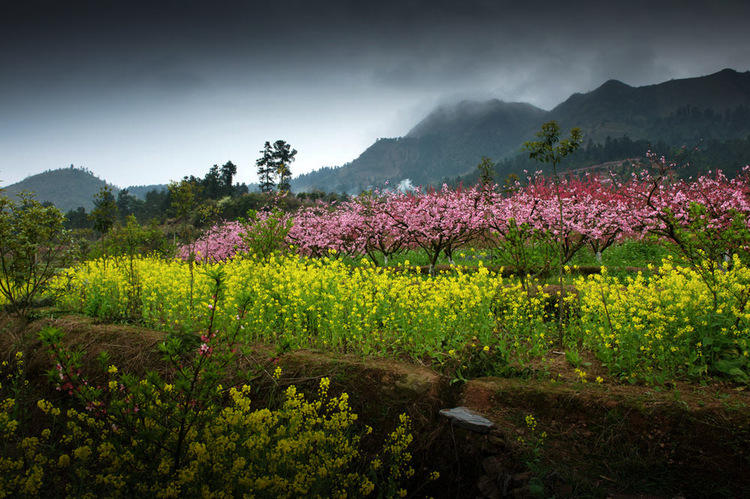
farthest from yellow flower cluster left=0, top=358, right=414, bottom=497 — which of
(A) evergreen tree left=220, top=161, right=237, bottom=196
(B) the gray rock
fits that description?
(A) evergreen tree left=220, top=161, right=237, bottom=196

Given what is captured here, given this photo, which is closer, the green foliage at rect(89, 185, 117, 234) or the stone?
the stone

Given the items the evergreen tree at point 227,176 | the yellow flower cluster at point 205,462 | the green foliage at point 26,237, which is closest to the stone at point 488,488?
the yellow flower cluster at point 205,462

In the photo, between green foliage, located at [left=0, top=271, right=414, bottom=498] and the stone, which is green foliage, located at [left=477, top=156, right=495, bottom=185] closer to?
the stone

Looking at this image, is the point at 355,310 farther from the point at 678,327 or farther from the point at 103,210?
the point at 103,210

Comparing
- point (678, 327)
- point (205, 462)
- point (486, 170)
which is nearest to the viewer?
point (205, 462)

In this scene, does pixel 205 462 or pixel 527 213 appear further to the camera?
pixel 527 213

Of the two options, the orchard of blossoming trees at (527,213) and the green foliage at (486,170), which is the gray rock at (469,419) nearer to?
the orchard of blossoming trees at (527,213)

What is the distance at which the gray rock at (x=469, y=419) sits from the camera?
10.4ft

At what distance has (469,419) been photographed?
3217mm

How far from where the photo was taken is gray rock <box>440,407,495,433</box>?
3156 mm

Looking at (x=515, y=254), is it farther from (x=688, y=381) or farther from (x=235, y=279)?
(x=235, y=279)

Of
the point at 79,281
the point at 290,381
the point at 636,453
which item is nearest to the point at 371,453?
the point at 290,381

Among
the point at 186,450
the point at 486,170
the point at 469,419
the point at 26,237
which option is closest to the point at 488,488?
the point at 469,419

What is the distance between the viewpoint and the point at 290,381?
3.97 metres
